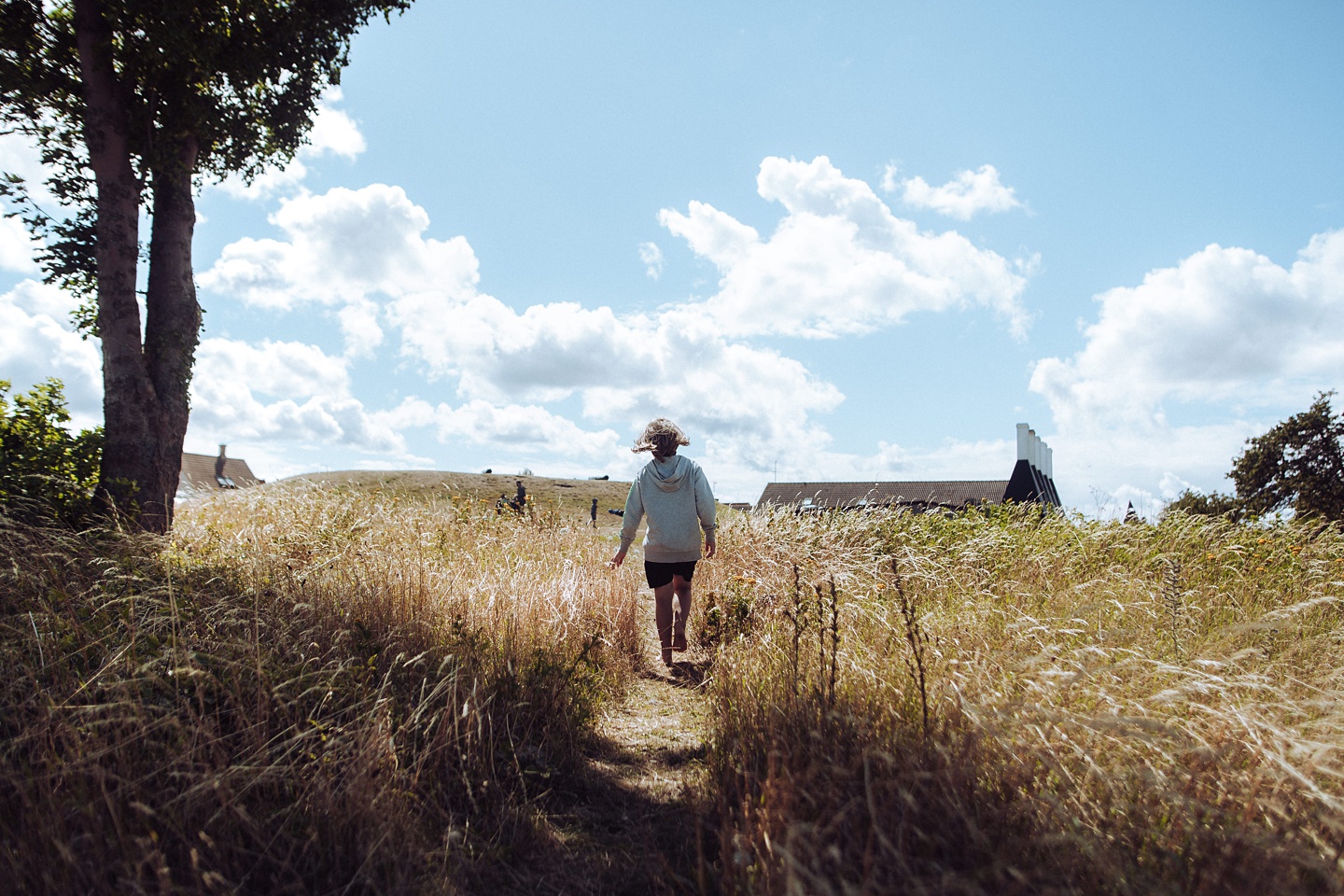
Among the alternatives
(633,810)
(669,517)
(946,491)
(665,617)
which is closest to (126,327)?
(669,517)

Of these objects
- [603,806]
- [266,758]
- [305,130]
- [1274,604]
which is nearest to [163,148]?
[305,130]

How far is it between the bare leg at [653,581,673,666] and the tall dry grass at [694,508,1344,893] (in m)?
1.17

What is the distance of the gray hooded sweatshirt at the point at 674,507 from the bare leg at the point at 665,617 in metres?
0.30

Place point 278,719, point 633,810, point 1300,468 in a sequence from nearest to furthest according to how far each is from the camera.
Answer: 1. point 278,719
2. point 633,810
3. point 1300,468

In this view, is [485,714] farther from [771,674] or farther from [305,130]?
[305,130]

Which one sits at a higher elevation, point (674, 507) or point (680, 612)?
point (674, 507)

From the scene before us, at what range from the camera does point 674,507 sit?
6188 millimetres

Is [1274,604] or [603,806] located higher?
[1274,604]

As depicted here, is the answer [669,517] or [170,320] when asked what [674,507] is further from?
[170,320]

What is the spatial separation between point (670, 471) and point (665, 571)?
2.99 ft

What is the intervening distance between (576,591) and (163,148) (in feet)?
22.3

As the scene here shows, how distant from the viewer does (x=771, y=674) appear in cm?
396

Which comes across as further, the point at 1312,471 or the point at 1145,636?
the point at 1312,471

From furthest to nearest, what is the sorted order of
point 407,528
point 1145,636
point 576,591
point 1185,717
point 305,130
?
point 305,130
point 407,528
point 576,591
point 1145,636
point 1185,717
